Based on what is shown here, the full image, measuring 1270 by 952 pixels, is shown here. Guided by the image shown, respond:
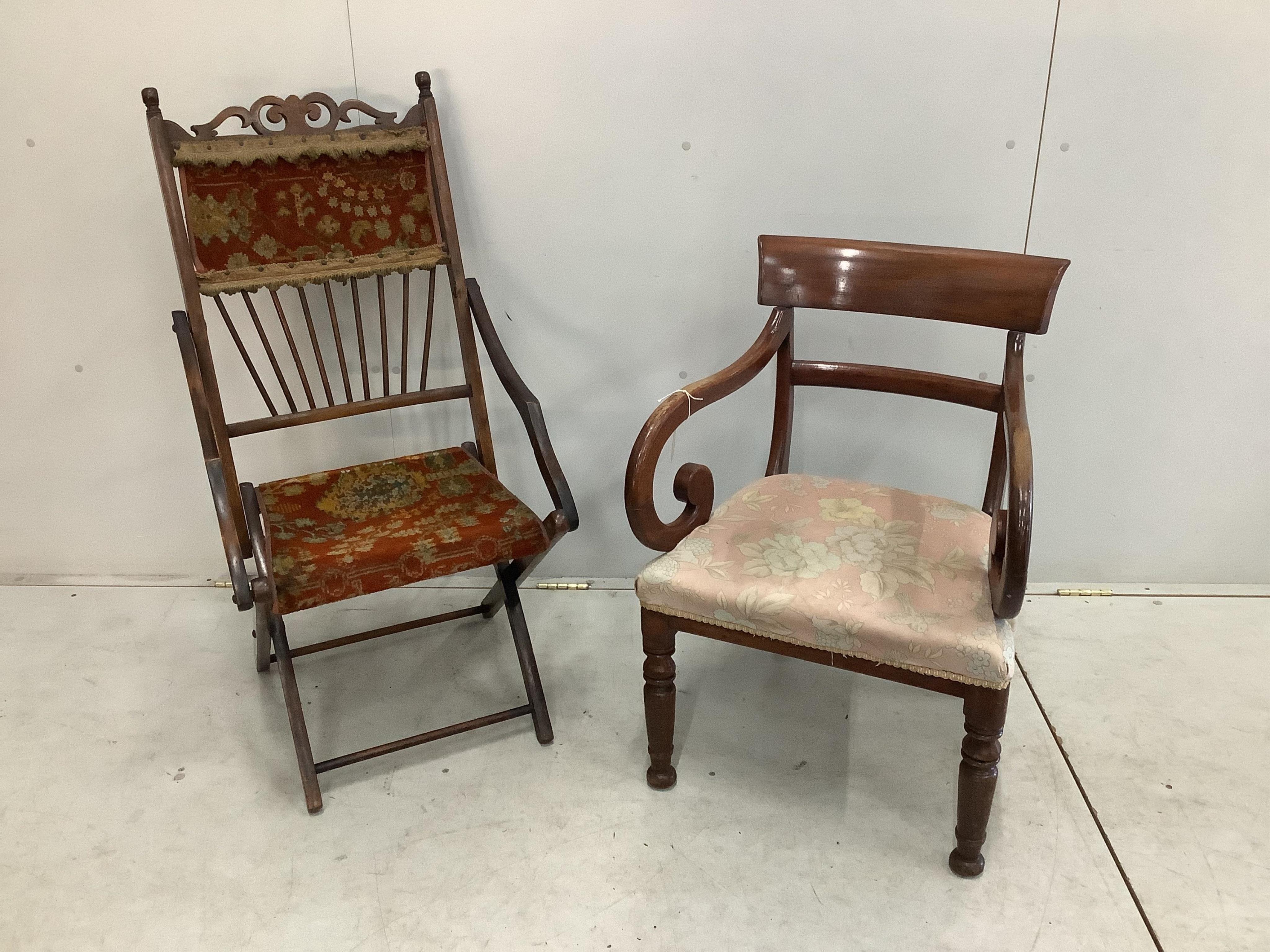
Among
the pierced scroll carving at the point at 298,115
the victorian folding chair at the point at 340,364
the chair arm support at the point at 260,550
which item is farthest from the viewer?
the pierced scroll carving at the point at 298,115

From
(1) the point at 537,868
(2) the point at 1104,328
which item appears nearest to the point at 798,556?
(1) the point at 537,868

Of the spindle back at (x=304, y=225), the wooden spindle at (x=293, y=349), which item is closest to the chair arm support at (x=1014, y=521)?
the spindle back at (x=304, y=225)

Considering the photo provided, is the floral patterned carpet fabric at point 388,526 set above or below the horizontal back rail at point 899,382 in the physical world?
below

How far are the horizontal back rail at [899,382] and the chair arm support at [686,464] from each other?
4.0 inches

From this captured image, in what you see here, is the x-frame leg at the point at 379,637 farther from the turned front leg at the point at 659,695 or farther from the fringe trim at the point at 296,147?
the fringe trim at the point at 296,147

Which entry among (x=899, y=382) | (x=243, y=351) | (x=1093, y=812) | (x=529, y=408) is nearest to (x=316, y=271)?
(x=243, y=351)

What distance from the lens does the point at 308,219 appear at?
1.73 metres

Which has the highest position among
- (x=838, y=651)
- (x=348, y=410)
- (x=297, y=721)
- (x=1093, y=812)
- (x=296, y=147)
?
(x=296, y=147)

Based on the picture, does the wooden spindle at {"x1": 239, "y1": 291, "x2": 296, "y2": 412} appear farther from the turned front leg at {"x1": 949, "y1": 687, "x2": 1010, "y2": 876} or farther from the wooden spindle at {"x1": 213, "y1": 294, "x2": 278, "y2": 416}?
the turned front leg at {"x1": 949, "y1": 687, "x2": 1010, "y2": 876}

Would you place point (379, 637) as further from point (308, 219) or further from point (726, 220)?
point (726, 220)

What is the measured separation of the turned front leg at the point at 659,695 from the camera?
1514 millimetres

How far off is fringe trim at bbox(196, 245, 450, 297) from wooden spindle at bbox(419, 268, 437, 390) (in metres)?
0.04

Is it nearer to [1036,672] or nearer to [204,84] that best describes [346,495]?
[204,84]

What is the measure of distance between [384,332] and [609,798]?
969 millimetres
